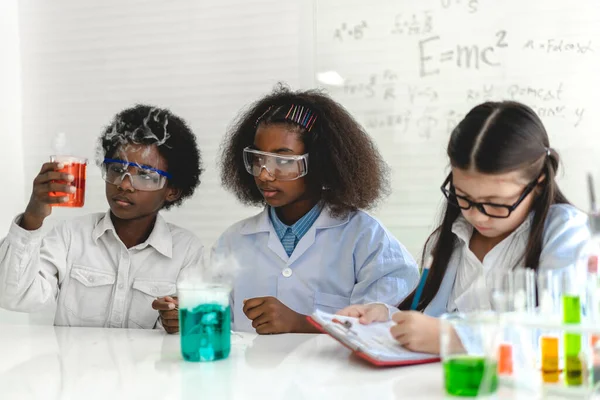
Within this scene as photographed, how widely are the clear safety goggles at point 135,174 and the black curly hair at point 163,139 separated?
10 centimetres

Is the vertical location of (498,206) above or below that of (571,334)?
above

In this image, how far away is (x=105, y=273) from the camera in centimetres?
246

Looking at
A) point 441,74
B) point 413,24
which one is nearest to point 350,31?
point 413,24

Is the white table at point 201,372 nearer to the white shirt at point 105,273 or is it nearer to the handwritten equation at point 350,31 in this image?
the white shirt at point 105,273

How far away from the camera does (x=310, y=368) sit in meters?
1.47

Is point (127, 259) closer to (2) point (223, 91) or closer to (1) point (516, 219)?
(2) point (223, 91)

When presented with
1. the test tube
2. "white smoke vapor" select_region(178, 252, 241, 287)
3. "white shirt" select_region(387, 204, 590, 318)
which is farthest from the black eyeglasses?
"white smoke vapor" select_region(178, 252, 241, 287)

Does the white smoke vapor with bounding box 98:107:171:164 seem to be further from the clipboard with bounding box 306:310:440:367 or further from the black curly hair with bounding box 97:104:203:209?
the clipboard with bounding box 306:310:440:367

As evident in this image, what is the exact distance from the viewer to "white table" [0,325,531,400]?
4.26 ft

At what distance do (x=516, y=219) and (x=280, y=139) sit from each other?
2.88 feet

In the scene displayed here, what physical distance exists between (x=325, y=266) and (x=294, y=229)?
0.58 ft

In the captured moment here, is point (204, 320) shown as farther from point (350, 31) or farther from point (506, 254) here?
point (350, 31)

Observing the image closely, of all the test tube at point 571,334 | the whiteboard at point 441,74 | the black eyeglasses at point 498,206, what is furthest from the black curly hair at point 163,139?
the test tube at point 571,334

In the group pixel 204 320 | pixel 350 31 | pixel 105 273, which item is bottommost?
pixel 105 273
